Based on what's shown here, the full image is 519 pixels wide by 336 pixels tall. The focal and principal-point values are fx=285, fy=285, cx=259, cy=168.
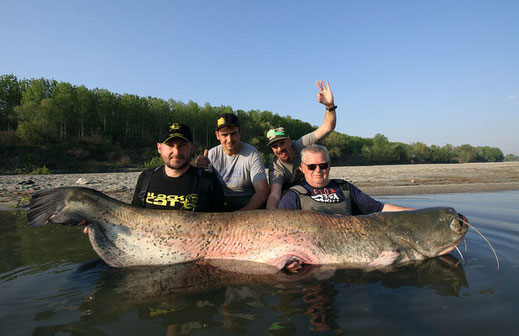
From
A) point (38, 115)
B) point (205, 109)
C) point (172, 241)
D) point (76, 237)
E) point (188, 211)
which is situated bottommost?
point (76, 237)

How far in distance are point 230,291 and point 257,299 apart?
12.9 inches

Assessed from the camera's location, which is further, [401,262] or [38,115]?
[38,115]

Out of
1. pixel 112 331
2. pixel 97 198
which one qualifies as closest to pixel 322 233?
pixel 112 331

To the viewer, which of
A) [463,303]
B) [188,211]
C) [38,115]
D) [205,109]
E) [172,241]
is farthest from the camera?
[205,109]

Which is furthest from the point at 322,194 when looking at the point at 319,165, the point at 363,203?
the point at 363,203

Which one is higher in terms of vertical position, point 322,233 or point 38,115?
point 38,115

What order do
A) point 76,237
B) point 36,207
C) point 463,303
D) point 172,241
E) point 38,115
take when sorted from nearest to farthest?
point 463,303
point 36,207
point 172,241
point 76,237
point 38,115

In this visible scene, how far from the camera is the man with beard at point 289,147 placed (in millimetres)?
5270

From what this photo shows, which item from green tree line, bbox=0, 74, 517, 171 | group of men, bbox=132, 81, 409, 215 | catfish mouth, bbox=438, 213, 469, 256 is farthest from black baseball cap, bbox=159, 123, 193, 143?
green tree line, bbox=0, 74, 517, 171

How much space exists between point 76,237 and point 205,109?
57465mm

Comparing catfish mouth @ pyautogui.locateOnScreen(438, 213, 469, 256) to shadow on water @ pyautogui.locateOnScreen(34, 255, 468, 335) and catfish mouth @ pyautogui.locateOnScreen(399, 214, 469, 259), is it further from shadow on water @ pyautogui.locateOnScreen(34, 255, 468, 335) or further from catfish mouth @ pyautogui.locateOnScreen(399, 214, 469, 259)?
shadow on water @ pyautogui.locateOnScreen(34, 255, 468, 335)

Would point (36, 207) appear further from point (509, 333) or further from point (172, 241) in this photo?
point (509, 333)

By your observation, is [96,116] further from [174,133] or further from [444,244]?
[444,244]

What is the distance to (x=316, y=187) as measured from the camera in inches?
168
